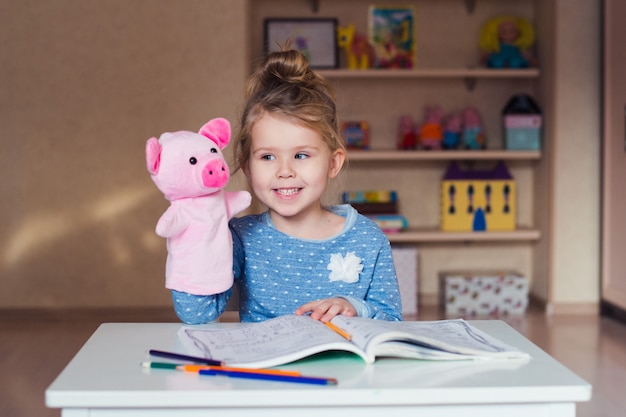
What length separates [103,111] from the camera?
351 cm

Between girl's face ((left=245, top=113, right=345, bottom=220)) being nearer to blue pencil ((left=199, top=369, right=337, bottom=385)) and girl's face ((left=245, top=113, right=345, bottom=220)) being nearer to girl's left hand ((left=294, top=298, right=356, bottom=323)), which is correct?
girl's left hand ((left=294, top=298, right=356, bottom=323))

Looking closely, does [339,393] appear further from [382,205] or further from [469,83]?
[469,83]

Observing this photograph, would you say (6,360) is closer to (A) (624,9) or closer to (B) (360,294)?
(B) (360,294)

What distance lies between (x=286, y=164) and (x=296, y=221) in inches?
5.6

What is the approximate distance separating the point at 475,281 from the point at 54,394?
3.08 m

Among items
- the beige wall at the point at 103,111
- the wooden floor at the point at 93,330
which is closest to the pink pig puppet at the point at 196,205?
the wooden floor at the point at 93,330

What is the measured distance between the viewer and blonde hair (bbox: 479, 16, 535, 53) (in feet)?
12.3

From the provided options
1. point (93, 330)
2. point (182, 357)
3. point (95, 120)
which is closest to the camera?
point (182, 357)

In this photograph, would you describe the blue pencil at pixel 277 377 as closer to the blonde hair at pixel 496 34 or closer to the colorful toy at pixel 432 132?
the colorful toy at pixel 432 132

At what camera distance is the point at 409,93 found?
12.8 ft

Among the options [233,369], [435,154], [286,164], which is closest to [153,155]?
[286,164]

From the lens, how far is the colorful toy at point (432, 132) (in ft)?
12.2

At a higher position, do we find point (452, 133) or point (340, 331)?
point (452, 133)

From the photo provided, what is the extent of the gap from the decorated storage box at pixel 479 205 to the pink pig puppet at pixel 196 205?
8.85 feet
